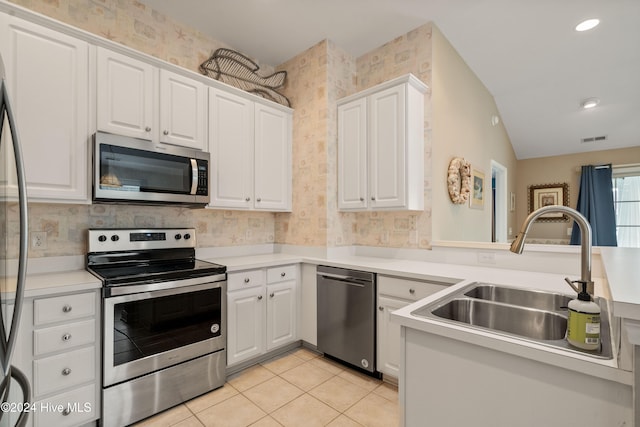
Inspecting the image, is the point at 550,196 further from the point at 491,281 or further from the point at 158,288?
the point at 158,288

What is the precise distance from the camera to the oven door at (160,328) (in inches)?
67.2

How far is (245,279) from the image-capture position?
94.8 inches

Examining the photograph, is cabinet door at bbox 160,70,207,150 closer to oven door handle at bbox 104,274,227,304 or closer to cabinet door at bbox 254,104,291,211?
cabinet door at bbox 254,104,291,211

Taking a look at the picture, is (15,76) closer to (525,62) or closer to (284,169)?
(284,169)

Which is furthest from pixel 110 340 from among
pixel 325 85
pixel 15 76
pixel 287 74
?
pixel 287 74

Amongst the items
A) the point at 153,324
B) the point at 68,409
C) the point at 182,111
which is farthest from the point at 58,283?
the point at 182,111

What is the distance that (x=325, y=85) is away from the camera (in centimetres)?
296

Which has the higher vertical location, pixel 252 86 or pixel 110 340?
pixel 252 86

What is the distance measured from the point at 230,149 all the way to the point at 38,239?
4.84ft

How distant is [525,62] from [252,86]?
3036mm

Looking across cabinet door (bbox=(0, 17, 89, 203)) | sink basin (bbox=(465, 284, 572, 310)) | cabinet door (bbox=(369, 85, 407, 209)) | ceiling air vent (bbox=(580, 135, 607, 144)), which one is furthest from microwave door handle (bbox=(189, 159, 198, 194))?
ceiling air vent (bbox=(580, 135, 607, 144))

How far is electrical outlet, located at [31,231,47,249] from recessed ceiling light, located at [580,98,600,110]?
5.71 metres

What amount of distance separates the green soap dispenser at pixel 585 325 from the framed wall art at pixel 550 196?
475cm

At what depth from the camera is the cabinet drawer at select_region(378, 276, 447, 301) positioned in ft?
6.70
